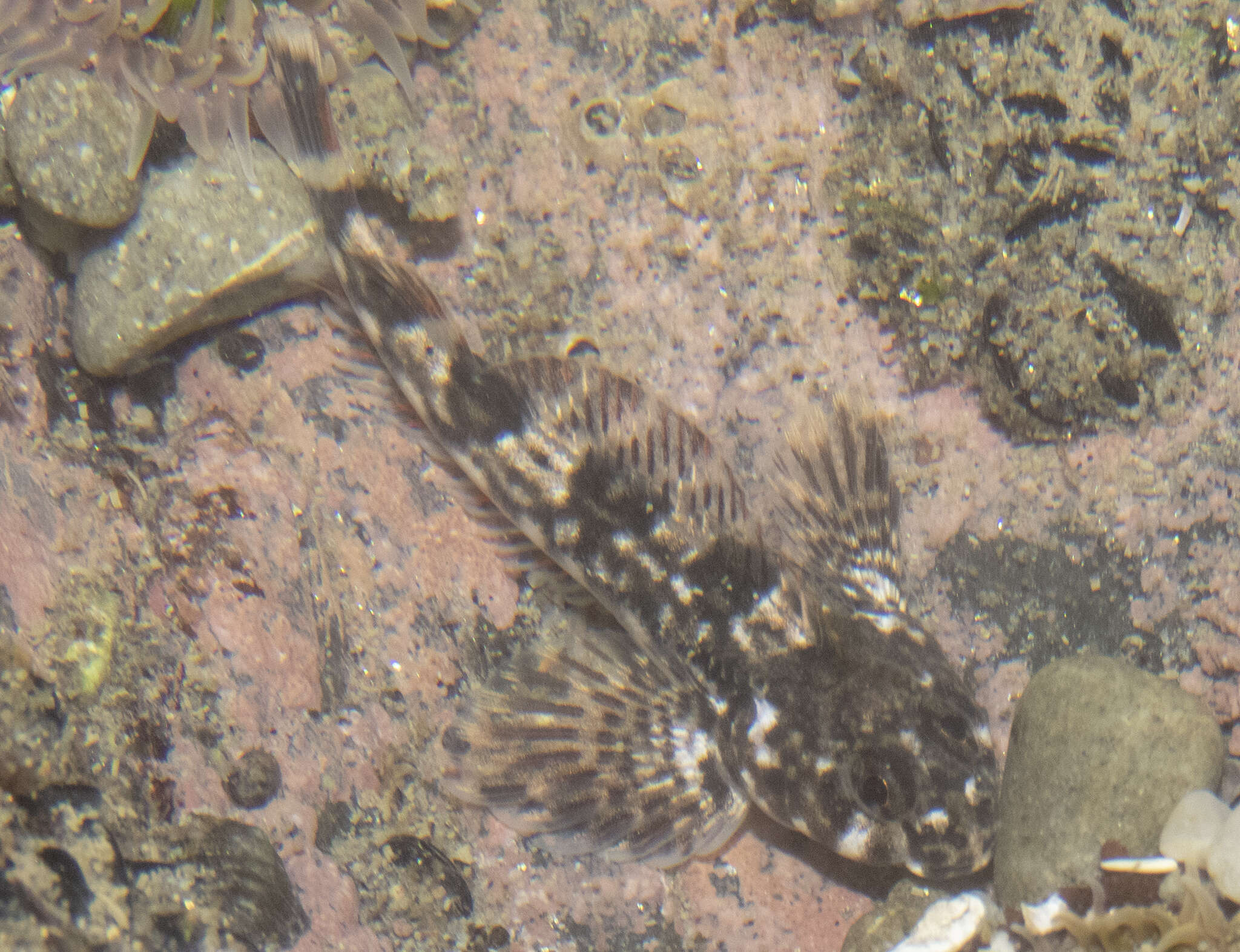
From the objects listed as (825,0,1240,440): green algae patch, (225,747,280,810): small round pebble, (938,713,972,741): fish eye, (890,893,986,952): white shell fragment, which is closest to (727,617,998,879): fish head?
(938,713,972,741): fish eye

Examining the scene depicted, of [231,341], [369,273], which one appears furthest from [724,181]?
[231,341]

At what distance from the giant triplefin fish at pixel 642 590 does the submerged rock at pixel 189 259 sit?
0.17 m

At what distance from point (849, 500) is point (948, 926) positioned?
68.6 inches

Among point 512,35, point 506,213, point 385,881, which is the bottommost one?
point 385,881

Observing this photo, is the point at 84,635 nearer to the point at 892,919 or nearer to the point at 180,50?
the point at 180,50

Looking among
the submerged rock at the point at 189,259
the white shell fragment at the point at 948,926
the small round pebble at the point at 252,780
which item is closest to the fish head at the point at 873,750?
the white shell fragment at the point at 948,926

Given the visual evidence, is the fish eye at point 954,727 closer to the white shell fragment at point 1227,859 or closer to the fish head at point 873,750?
the fish head at point 873,750

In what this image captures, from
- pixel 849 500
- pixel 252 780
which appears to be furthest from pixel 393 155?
pixel 252 780

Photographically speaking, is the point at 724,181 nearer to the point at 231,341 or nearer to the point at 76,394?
the point at 231,341

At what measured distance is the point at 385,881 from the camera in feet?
12.9

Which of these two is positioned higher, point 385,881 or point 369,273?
point 369,273

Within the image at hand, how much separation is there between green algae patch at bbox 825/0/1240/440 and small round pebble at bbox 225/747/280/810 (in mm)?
3202

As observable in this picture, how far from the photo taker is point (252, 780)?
3.88 m

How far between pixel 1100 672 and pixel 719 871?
5.80ft
